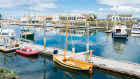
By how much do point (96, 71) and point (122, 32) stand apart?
4550 centimetres

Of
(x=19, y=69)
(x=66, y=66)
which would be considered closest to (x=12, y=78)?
(x=19, y=69)

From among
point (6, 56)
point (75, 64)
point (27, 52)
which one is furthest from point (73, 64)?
point (6, 56)

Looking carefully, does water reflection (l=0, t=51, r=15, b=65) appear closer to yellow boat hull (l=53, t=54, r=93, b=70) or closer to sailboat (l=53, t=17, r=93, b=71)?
sailboat (l=53, t=17, r=93, b=71)

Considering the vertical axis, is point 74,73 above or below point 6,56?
below

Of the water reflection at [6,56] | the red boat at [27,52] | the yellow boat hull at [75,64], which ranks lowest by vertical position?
the water reflection at [6,56]

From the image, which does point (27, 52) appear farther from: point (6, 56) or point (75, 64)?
point (75, 64)

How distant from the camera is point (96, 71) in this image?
78.1 ft

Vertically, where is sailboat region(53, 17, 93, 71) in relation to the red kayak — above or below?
below

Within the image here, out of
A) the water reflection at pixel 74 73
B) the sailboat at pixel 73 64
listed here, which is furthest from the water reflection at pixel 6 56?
the water reflection at pixel 74 73

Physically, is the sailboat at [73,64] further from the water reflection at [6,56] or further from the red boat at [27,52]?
the water reflection at [6,56]

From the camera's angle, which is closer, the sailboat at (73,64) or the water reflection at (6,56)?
the sailboat at (73,64)

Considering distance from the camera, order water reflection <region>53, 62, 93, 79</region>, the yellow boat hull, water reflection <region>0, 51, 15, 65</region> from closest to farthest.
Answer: the yellow boat hull < water reflection <region>53, 62, 93, 79</region> < water reflection <region>0, 51, 15, 65</region>

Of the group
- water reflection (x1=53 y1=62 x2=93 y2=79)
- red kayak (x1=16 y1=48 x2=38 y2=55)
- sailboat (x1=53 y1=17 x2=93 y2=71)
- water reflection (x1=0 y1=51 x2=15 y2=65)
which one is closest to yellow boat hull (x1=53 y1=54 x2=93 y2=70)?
sailboat (x1=53 y1=17 x2=93 y2=71)

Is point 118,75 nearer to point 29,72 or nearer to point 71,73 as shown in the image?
point 71,73
